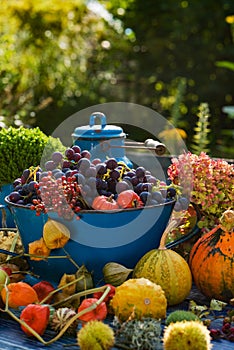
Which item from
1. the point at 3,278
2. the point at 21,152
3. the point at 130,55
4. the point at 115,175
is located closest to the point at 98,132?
the point at 21,152

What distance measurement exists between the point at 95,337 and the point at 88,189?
0.35 m

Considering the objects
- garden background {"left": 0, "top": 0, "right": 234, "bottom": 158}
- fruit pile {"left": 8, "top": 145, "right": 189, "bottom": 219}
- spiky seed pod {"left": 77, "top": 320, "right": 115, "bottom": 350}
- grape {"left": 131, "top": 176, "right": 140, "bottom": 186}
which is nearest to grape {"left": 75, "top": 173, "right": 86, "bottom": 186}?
fruit pile {"left": 8, "top": 145, "right": 189, "bottom": 219}

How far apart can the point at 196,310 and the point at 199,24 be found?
16.4 feet

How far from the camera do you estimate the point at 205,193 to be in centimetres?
146

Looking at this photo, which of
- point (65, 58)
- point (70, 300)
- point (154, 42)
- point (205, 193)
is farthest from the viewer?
point (154, 42)

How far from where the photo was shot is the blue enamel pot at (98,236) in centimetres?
129

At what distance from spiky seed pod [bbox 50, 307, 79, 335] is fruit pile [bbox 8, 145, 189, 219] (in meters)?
0.21

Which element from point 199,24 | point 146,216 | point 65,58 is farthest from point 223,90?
point 146,216

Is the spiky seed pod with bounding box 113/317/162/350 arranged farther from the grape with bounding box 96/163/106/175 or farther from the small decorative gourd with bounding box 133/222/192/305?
the grape with bounding box 96/163/106/175

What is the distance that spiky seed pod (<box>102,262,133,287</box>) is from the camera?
130 centimetres

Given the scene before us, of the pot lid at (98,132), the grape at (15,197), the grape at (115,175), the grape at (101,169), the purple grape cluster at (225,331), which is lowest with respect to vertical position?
the purple grape cluster at (225,331)

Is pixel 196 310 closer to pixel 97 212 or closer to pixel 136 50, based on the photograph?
pixel 97 212

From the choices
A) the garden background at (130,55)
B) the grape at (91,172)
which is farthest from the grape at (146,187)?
the garden background at (130,55)

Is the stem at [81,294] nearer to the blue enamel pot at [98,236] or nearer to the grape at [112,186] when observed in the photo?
the blue enamel pot at [98,236]
